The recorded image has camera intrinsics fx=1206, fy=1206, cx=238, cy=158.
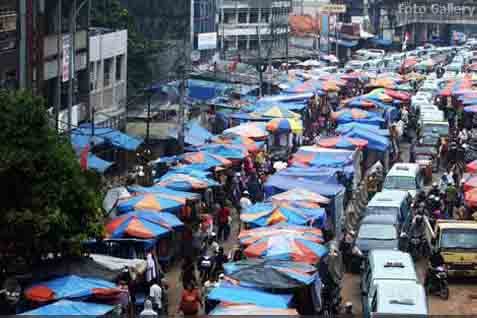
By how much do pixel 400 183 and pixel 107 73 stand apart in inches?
674

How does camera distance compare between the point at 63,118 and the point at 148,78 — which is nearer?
the point at 63,118

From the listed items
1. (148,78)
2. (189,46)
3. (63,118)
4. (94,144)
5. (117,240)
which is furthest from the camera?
(189,46)

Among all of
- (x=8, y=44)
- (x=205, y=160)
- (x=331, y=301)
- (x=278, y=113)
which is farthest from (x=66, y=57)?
(x=331, y=301)

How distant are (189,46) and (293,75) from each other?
5.73 m

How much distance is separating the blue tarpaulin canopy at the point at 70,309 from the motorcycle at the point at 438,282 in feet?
24.3

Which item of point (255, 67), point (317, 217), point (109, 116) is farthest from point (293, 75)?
point (317, 217)

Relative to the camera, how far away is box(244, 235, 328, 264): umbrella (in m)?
21.6

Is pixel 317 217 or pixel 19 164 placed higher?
pixel 19 164

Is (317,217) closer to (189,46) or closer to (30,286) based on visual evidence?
(30,286)

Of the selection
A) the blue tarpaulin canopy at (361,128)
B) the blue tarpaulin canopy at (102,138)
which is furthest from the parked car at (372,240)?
the blue tarpaulin canopy at (361,128)

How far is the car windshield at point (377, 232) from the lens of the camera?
24547 millimetres

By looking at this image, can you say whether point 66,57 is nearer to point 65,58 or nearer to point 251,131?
point 65,58

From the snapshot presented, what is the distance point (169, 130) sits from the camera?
40.7m

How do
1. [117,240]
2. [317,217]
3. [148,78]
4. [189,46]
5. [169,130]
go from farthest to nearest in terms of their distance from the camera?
[189,46]
[148,78]
[169,130]
[317,217]
[117,240]
